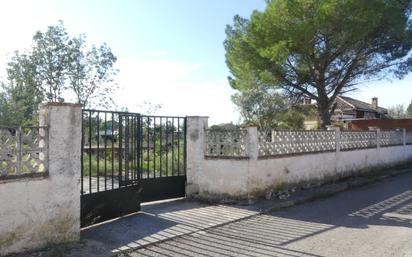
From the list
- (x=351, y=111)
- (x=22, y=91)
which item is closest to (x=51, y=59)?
(x=22, y=91)

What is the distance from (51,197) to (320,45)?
15511mm

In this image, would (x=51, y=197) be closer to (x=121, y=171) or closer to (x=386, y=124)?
(x=121, y=171)

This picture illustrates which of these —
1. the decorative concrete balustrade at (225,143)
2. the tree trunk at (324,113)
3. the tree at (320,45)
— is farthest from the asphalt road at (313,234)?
the tree trunk at (324,113)

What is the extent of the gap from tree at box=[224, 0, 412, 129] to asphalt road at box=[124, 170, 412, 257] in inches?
386

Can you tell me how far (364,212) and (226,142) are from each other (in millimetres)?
3137

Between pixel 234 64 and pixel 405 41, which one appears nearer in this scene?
pixel 405 41

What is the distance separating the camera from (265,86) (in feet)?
66.2

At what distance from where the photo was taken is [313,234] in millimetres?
6273

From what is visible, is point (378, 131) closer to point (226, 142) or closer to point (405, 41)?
point (405, 41)

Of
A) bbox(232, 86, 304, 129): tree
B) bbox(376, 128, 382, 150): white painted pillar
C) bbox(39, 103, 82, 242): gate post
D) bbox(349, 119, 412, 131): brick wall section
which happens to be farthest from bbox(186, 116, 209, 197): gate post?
bbox(349, 119, 412, 131): brick wall section

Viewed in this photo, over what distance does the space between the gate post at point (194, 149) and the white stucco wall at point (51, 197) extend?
3535mm

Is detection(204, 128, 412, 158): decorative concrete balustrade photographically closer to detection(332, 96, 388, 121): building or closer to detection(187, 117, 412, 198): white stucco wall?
detection(187, 117, 412, 198): white stucco wall

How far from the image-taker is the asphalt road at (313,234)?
17.7ft

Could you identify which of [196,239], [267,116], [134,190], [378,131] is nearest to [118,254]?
[196,239]
